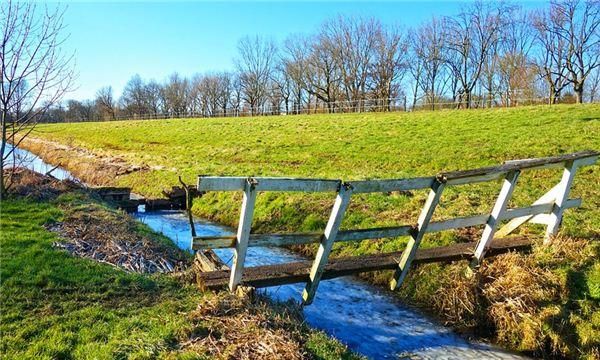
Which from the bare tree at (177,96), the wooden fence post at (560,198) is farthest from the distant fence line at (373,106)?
the wooden fence post at (560,198)

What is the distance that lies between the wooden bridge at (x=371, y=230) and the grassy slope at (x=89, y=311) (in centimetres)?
94

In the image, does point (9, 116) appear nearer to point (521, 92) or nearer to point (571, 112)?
point (571, 112)

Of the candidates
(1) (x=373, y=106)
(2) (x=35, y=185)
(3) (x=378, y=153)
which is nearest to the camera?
(2) (x=35, y=185)

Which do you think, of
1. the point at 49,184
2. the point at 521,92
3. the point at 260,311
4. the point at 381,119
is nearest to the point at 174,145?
the point at 381,119

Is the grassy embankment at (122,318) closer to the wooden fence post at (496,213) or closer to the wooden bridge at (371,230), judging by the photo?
the wooden bridge at (371,230)

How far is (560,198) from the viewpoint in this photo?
8125 mm

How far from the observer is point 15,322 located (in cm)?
539

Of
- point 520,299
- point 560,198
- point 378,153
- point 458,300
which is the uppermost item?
point 378,153

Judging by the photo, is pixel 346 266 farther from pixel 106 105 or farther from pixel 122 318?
pixel 106 105

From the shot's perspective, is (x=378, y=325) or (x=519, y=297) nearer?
(x=519, y=297)

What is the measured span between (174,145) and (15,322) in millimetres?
27791

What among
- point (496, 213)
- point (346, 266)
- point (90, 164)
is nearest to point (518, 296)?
point (496, 213)

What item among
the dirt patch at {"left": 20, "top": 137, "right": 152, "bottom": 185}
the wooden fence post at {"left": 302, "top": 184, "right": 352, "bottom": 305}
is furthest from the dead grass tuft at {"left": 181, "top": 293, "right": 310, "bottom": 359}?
the dirt patch at {"left": 20, "top": 137, "right": 152, "bottom": 185}

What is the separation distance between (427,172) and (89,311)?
13116 mm
